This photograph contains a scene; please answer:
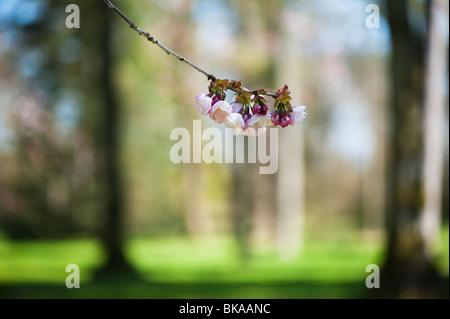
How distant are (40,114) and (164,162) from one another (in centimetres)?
1573

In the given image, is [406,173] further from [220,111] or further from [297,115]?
[220,111]

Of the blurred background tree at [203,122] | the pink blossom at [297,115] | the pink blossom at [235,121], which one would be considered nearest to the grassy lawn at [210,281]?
the blurred background tree at [203,122]

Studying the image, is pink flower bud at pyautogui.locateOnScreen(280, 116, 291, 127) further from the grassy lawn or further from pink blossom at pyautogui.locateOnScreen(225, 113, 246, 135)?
the grassy lawn

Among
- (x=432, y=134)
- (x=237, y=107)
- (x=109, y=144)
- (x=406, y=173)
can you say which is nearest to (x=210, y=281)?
(x=109, y=144)

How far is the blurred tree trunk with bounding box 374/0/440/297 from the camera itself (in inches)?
225

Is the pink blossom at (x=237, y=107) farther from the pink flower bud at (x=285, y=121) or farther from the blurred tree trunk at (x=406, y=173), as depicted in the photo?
the blurred tree trunk at (x=406, y=173)

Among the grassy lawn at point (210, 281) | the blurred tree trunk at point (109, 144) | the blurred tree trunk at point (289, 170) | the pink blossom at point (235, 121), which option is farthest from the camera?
the blurred tree trunk at point (289, 170)

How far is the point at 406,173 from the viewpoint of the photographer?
589 cm

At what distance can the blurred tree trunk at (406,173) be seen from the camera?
5.71 meters

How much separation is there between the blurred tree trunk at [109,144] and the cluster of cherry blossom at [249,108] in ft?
29.5

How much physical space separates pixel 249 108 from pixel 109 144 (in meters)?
9.39

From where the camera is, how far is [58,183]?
18.8 meters

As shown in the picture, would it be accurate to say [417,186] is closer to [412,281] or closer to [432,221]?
[432,221]

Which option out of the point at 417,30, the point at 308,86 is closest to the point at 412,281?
the point at 417,30
